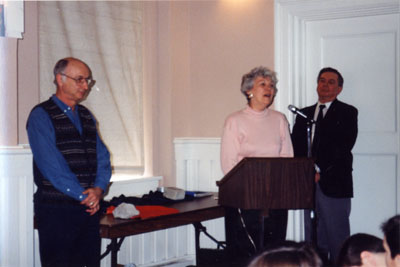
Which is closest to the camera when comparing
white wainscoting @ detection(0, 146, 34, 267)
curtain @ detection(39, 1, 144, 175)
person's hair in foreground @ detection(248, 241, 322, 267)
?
person's hair in foreground @ detection(248, 241, 322, 267)

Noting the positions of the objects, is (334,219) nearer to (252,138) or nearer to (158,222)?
(252,138)

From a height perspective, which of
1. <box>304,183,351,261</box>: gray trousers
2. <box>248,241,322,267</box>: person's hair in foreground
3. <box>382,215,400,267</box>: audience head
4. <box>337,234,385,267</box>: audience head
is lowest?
<box>304,183,351,261</box>: gray trousers

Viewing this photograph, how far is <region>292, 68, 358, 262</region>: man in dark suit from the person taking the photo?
4.31m

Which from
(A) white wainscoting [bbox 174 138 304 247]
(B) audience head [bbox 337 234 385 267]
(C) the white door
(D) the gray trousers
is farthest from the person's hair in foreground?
(A) white wainscoting [bbox 174 138 304 247]

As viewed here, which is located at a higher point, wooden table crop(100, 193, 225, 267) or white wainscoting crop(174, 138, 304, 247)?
white wainscoting crop(174, 138, 304, 247)

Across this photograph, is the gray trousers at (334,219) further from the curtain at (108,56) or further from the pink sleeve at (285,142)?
the curtain at (108,56)

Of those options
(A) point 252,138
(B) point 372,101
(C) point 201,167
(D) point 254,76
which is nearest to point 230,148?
(A) point 252,138

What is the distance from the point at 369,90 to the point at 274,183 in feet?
6.28

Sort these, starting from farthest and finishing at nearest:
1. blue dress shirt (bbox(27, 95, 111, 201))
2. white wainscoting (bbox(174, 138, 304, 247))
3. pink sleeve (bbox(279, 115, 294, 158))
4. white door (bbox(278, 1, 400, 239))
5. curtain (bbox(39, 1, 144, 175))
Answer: white wainscoting (bbox(174, 138, 304, 247)) → white door (bbox(278, 1, 400, 239)) → curtain (bbox(39, 1, 144, 175)) → pink sleeve (bbox(279, 115, 294, 158)) → blue dress shirt (bbox(27, 95, 111, 201))

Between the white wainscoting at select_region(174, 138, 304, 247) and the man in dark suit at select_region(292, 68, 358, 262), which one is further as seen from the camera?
the white wainscoting at select_region(174, 138, 304, 247)

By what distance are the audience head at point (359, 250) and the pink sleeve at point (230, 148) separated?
1.51m

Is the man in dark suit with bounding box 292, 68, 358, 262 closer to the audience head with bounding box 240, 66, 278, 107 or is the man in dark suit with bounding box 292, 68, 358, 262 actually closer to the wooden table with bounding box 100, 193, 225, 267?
the audience head with bounding box 240, 66, 278, 107

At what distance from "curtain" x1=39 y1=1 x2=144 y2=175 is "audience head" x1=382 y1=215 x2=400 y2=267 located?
2.89 meters

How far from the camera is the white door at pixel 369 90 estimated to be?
468cm
